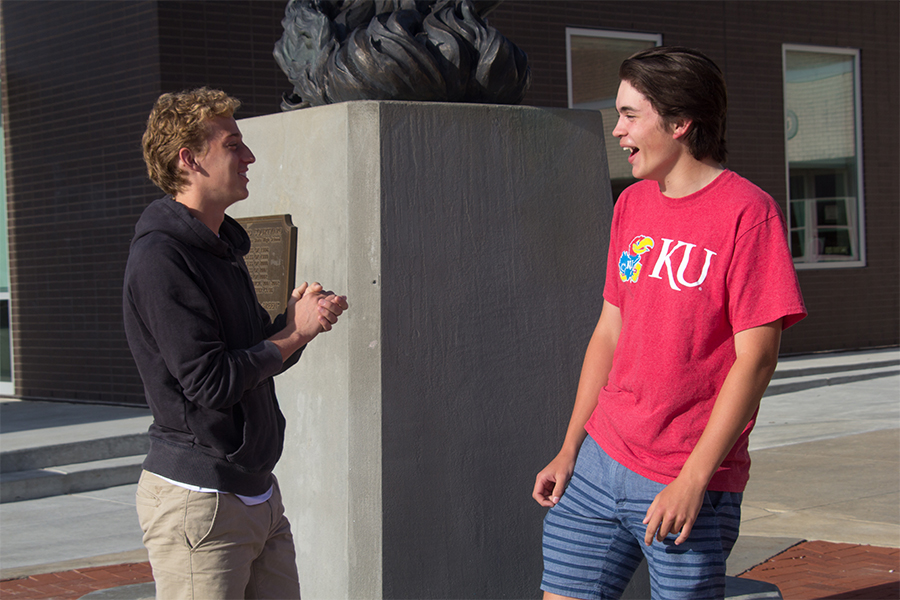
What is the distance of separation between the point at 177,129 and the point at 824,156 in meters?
13.6

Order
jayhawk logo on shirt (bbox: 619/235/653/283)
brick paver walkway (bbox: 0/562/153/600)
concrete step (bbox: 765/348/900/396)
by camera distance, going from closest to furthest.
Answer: jayhawk logo on shirt (bbox: 619/235/653/283) < brick paver walkway (bbox: 0/562/153/600) < concrete step (bbox: 765/348/900/396)

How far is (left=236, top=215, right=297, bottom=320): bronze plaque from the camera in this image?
3.66 metres

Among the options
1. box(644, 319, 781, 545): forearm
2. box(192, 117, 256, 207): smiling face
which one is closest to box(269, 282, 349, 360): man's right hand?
box(192, 117, 256, 207): smiling face

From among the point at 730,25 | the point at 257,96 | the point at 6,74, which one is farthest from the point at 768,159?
the point at 6,74

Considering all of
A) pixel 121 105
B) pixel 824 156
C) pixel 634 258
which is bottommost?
pixel 634 258

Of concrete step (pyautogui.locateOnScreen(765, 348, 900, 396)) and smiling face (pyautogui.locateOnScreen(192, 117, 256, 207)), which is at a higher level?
smiling face (pyautogui.locateOnScreen(192, 117, 256, 207))

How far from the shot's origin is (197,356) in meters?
2.36

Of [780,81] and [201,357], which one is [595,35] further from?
[201,357]

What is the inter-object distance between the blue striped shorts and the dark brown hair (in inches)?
30.8

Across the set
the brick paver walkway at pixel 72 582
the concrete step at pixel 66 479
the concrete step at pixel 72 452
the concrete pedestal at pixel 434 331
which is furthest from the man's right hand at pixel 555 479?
the concrete step at pixel 72 452

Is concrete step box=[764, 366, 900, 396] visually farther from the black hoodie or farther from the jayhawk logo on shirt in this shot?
the black hoodie

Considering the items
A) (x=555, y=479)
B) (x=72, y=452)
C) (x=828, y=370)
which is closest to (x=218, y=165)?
(x=555, y=479)

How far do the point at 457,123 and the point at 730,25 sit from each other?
36.4 feet

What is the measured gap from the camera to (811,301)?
1427 cm
